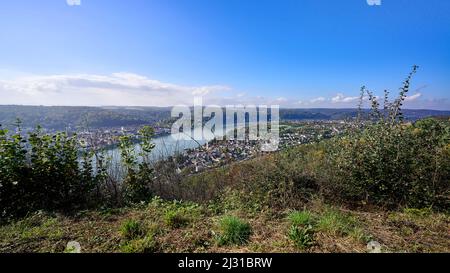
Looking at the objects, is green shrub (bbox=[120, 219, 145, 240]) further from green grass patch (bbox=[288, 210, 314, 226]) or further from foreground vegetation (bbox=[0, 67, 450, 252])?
green grass patch (bbox=[288, 210, 314, 226])

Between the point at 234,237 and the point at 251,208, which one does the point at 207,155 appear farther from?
the point at 234,237

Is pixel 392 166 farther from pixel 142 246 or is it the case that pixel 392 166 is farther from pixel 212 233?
pixel 142 246

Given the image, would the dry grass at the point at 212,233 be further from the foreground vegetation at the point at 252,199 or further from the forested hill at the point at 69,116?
the forested hill at the point at 69,116

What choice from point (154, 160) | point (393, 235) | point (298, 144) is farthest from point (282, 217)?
point (154, 160)

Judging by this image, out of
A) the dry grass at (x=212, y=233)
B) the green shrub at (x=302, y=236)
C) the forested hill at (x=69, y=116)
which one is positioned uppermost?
the forested hill at (x=69, y=116)

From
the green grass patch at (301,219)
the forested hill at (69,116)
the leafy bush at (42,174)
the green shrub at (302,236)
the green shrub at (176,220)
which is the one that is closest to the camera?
the green shrub at (302,236)

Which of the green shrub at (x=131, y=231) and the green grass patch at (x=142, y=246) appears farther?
the green shrub at (x=131, y=231)

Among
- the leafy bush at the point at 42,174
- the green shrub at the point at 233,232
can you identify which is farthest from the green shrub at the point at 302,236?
the leafy bush at the point at 42,174
